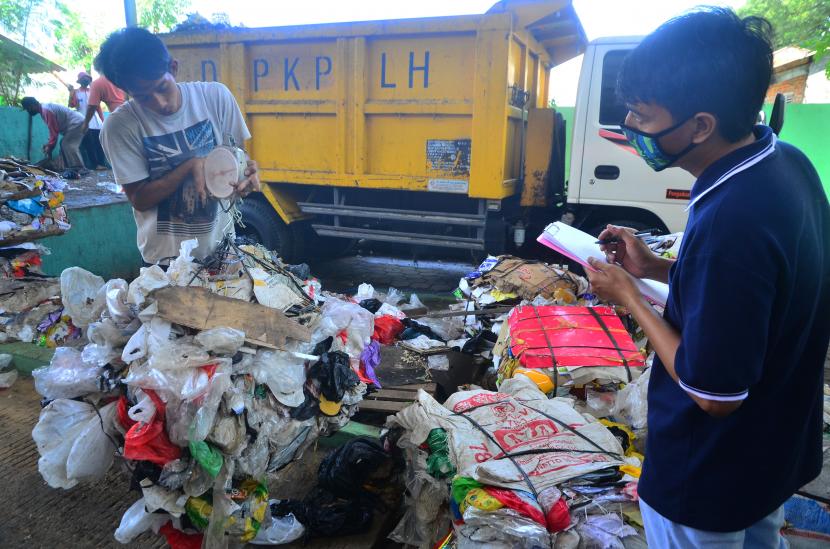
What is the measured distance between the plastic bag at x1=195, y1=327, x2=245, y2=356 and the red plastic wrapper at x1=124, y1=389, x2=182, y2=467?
8.3 inches

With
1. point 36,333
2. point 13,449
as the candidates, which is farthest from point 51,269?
point 13,449

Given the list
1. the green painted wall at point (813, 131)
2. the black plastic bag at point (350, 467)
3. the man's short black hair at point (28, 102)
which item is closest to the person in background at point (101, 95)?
the man's short black hair at point (28, 102)

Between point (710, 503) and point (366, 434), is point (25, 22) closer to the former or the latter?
point (366, 434)

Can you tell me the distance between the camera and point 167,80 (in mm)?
2084

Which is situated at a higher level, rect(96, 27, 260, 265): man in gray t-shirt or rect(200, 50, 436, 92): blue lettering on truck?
rect(200, 50, 436, 92): blue lettering on truck

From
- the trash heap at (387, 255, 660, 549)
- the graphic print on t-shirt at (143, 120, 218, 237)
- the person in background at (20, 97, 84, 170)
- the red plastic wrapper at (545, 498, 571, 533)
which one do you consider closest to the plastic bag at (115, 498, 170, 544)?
the trash heap at (387, 255, 660, 549)

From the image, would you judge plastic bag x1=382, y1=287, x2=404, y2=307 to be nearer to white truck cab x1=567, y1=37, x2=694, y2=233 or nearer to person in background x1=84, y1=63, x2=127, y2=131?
white truck cab x1=567, y1=37, x2=694, y2=233

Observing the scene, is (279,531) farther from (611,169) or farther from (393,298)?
(611,169)

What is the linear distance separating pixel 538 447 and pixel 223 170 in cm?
165

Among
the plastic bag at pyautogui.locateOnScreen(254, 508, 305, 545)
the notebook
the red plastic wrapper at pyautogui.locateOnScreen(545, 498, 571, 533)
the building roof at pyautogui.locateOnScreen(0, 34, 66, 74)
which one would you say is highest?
the building roof at pyautogui.locateOnScreen(0, 34, 66, 74)

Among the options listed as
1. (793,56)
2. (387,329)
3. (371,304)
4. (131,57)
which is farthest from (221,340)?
(793,56)

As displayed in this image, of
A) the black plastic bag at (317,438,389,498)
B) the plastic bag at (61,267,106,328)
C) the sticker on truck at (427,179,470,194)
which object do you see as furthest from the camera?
the sticker on truck at (427,179,470,194)

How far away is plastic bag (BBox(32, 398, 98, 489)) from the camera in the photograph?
172 cm

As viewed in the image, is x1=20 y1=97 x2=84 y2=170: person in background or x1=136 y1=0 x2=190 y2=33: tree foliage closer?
x1=20 y1=97 x2=84 y2=170: person in background
